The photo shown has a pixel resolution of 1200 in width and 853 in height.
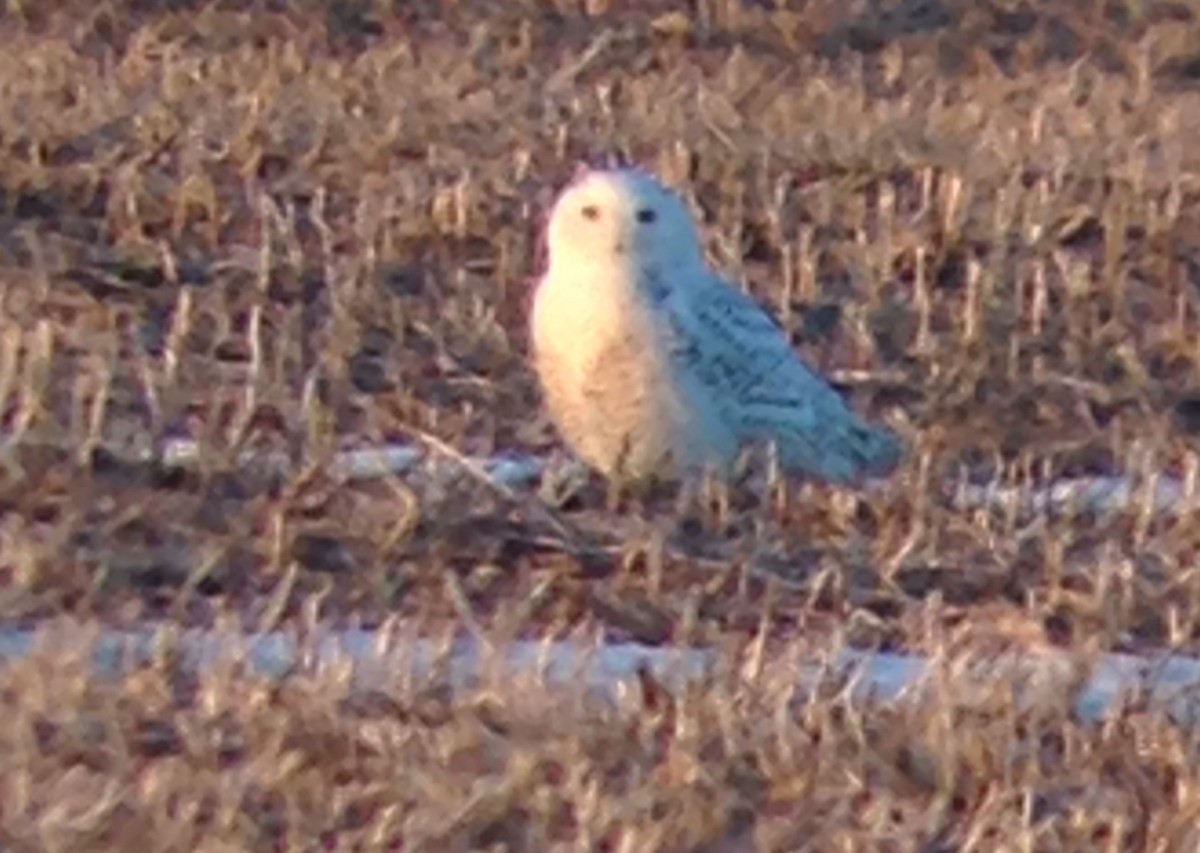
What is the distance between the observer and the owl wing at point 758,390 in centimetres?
670

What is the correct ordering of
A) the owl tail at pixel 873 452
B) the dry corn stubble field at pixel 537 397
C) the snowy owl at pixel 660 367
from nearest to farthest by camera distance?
the dry corn stubble field at pixel 537 397, the snowy owl at pixel 660 367, the owl tail at pixel 873 452

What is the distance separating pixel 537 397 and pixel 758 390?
87 centimetres

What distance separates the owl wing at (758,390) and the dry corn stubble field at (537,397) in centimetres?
9

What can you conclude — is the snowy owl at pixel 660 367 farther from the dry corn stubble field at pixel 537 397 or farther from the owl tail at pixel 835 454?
the dry corn stubble field at pixel 537 397

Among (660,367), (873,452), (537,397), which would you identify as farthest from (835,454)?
(537,397)

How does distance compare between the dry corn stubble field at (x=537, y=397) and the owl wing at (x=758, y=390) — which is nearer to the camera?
the dry corn stubble field at (x=537, y=397)

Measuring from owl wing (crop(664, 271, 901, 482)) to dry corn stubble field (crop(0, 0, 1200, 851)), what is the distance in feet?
0.30

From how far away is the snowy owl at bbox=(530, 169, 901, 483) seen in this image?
667cm

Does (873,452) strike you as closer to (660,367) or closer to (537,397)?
(660,367)

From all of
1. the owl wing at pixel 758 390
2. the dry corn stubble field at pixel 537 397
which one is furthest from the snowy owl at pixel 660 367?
the dry corn stubble field at pixel 537 397

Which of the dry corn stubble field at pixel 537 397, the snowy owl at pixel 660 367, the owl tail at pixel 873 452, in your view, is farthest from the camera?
the owl tail at pixel 873 452

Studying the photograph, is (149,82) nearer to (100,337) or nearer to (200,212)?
(200,212)

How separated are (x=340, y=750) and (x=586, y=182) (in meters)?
1.95

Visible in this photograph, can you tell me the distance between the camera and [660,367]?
6.67 metres
